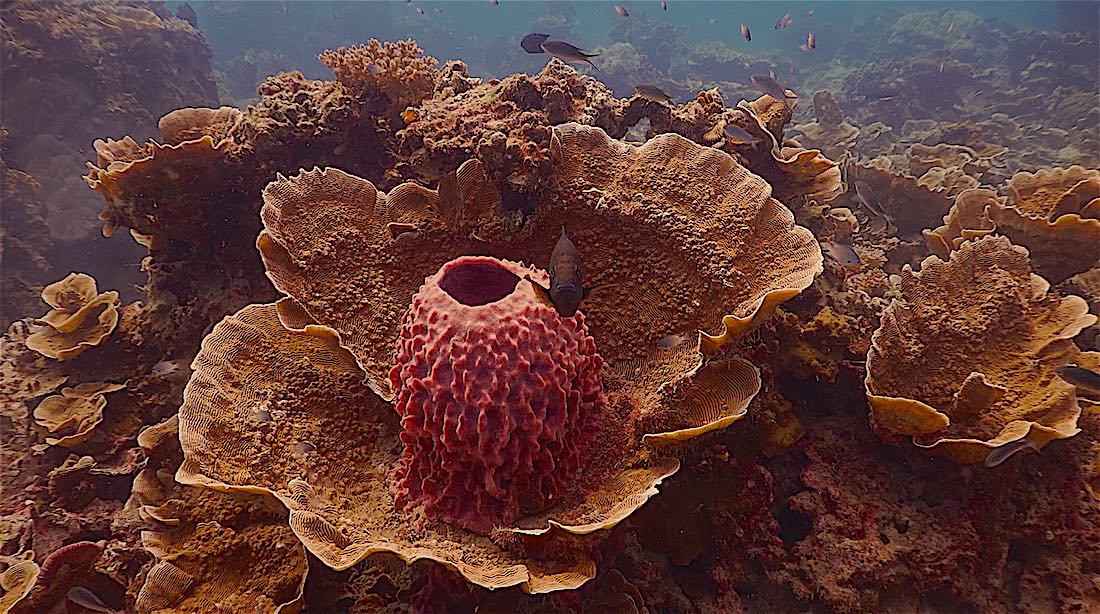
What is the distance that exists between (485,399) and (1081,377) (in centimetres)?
309

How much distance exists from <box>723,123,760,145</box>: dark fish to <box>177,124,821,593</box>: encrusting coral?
1290mm

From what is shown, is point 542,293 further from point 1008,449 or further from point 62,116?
point 62,116

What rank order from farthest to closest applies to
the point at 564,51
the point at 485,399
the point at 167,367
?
the point at 564,51
the point at 167,367
the point at 485,399

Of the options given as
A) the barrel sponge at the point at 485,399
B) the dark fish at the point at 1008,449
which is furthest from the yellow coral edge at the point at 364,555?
the dark fish at the point at 1008,449

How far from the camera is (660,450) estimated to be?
95.3 inches

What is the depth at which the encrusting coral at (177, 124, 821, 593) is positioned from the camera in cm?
222

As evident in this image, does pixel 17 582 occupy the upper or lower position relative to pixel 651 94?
lower

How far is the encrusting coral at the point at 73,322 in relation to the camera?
177 inches

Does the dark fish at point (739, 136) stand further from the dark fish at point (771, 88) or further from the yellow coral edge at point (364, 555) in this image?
the yellow coral edge at point (364, 555)

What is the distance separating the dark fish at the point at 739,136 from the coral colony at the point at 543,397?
1.08 m

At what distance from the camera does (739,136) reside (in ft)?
13.5

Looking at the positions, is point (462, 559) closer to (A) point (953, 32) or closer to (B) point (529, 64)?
(B) point (529, 64)

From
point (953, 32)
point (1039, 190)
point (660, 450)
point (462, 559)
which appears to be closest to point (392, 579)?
point (462, 559)

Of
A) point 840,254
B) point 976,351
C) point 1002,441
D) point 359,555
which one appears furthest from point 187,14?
point 1002,441
